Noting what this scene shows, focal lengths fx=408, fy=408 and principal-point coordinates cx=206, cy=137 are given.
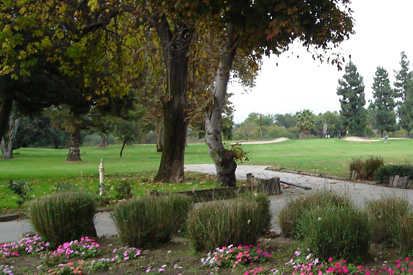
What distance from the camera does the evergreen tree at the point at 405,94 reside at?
8125 centimetres

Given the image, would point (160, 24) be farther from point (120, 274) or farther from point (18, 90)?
point (120, 274)

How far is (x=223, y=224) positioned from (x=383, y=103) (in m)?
91.1

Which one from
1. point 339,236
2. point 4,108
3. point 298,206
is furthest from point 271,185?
point 4,108

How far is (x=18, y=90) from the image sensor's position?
53.1 feet

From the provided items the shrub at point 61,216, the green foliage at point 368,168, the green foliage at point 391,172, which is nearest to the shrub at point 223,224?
the shrub at point 61,216

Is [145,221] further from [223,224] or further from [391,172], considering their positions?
[391,172]

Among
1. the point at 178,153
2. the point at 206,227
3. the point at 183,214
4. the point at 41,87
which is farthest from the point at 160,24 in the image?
the point at 206,227

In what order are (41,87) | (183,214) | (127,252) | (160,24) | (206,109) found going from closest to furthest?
1. (127,252)
2. (183,214)
3. (206,109)
4. (160,24)
5. (41,87)

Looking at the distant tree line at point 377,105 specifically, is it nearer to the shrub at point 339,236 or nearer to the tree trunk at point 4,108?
the tree trunk at point 4,108

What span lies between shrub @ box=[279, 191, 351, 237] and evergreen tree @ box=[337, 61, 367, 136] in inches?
3173

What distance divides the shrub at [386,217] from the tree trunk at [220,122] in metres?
7.62

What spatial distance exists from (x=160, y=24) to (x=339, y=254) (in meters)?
11.6

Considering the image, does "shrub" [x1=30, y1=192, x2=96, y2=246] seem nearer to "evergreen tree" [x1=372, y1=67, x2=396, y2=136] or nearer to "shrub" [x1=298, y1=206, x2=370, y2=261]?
"shrub" [x1=298, y1=206, x2=370, y2=261]

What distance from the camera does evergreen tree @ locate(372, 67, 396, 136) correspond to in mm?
84938
